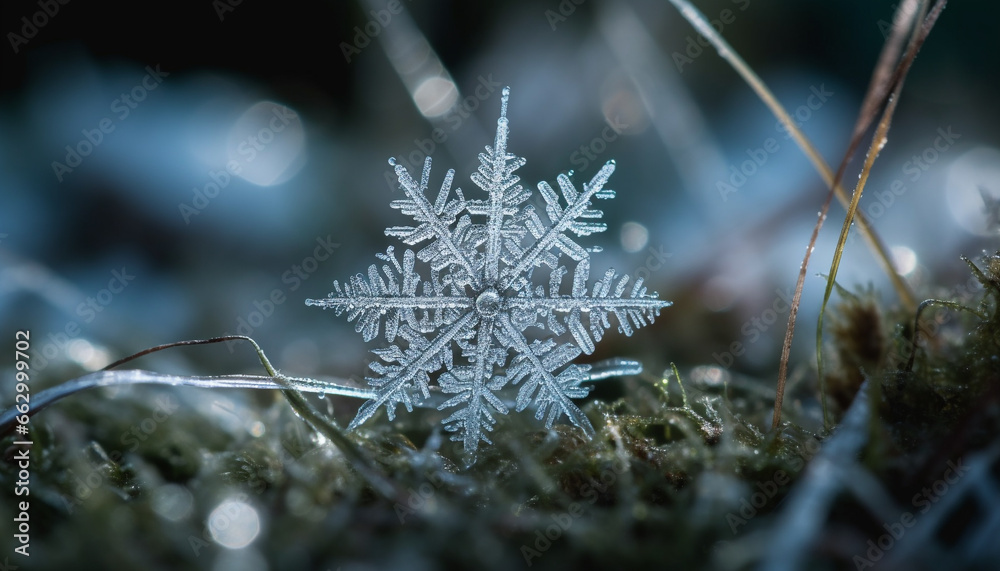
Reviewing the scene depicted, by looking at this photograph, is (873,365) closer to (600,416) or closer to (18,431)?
(600,416)

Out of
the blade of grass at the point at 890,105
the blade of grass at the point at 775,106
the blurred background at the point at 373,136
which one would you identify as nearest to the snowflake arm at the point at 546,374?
the blade of grass at the point at 890,105

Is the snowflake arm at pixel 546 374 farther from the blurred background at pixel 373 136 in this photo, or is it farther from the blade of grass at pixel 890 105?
the blurred background at pixel 373 136

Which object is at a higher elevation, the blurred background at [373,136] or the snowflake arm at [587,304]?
the blurred background at [373,136]

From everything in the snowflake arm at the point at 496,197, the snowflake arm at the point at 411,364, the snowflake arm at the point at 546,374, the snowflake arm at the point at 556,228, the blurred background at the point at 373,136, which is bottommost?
the snowflake arm at the point at 546,374

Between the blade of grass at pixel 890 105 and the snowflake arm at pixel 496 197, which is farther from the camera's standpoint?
the snowflake arm at pixel 496 197

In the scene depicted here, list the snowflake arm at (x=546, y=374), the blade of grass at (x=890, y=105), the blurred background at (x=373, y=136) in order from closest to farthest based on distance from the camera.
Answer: the blade of grass at (x=890, y=105)
the snowflake arm at (x=546, y=374)
the blurred background at (x=373, y=136)

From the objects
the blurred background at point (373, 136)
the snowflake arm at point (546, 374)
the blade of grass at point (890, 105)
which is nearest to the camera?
the blade of grass at point (890, 105)

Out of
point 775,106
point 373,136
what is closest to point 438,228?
point 775,106

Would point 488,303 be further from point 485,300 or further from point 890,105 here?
point 890,105
